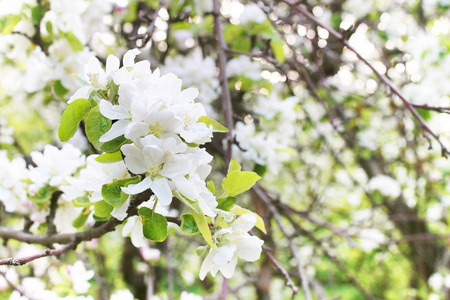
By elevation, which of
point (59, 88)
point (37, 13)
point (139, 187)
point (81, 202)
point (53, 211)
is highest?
point (139, 187)

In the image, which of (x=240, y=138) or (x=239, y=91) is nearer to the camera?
(x=240, y=138)

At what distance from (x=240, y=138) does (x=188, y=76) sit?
0.57 meters

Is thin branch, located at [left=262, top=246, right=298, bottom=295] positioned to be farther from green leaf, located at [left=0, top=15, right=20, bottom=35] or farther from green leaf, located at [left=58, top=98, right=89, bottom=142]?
green leaf, located at [left=0, top=15, right=20, bottom=35]

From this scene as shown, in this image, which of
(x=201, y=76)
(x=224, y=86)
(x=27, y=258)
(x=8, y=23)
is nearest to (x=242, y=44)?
(x=201, y=76)

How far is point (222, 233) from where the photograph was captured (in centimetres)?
65

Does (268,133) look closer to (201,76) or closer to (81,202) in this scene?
(201,76)

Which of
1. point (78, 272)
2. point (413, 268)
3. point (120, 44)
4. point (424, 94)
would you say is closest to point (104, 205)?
point (78, 272)

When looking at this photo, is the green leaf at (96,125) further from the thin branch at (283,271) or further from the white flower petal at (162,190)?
the thin branch at (283,271)

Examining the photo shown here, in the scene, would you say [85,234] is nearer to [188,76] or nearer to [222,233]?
[222,233]

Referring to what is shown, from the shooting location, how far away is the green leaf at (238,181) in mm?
673

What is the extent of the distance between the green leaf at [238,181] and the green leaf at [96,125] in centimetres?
22

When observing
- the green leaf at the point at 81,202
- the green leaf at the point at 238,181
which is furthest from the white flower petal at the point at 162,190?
the green leaf at the point at 81,202

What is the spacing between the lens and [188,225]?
646 mm

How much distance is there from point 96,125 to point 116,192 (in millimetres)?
117
